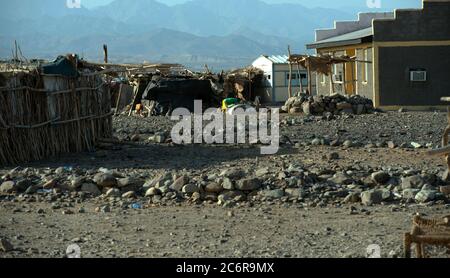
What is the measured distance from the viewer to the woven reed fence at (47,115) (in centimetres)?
1369

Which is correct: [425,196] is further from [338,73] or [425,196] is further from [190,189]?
[338,73]

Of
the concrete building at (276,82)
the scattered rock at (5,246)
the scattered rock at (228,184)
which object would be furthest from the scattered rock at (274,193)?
the concrete building at (276,82)

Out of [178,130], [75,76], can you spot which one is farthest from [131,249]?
[178,130]

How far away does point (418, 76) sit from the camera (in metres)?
26.7

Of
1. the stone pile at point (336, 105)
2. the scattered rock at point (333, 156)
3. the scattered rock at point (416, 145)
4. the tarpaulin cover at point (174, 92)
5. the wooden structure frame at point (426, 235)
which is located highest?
the tarpaulin cover at point (174, 92)

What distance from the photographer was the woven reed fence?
1369 cm

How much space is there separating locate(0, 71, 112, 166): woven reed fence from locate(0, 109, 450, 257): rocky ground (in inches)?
19.7

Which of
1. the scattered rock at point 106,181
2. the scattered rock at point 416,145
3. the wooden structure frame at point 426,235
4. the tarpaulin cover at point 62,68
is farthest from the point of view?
the scattered rock at point 416,145

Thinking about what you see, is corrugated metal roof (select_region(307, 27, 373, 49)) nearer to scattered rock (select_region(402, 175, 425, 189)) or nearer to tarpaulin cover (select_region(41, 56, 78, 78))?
tarpaulin cover (select_region(41, 56, 78, 78))

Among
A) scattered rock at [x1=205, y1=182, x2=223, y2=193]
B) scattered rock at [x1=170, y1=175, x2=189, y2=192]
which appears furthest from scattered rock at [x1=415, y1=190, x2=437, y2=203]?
scattered rock at [x1=170, y1=175, x2=189, y2=192]

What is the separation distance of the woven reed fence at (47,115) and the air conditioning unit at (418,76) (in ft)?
45.0

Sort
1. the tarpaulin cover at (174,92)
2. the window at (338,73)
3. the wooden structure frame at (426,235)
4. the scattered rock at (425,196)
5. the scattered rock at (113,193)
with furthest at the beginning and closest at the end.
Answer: the window at (338,73) < the tarpaulin cover at (174,92) < the scattered rock at (113,193) < the scattered rock at (425,196) < the wooden structure frame at (426,235)

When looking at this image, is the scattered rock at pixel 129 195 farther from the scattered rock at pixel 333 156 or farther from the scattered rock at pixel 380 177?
the scattered rock at pixel 333 156
